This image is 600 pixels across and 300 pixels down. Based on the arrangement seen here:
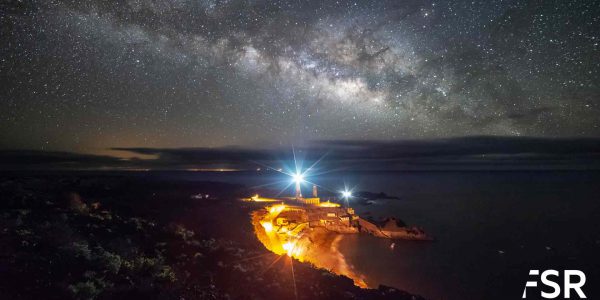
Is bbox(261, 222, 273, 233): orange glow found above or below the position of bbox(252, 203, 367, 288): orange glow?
above

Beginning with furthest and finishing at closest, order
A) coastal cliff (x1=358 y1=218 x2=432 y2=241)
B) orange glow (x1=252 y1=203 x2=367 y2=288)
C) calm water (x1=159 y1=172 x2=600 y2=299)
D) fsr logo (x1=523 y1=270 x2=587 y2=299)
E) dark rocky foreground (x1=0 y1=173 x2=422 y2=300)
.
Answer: coastal cliff (x1=358 y1=218 x2=432 y2=241)
calm water (x1=159 y1=172 x2=600 y2=299)
orange glow (x1=252 y1=203 x2=367 y2=288)
fsr logo (x1=523 y1=270 x2=587 y2=299)
dark rocky foreground (x1=0 y1=173 x2=422 y2=300)

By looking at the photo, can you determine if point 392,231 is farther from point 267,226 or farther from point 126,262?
point 126,262

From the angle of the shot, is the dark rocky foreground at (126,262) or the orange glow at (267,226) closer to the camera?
the dark rocky foreground at (126,262)

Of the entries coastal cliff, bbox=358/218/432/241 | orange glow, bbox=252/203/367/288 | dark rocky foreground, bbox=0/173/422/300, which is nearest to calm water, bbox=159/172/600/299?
coastal cliff, bbox=358/218/432/241

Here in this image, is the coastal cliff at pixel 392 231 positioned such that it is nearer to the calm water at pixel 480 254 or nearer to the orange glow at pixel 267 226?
the calm water at pixel 480 254

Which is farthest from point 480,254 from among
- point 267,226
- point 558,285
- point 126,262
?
point 126,262

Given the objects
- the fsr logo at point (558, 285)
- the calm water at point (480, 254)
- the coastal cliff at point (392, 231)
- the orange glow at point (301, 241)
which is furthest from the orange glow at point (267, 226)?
the fsr logo at point (558, 285)

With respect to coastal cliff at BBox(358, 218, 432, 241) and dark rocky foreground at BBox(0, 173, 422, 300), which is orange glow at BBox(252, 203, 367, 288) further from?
dark rocky foreground at BBox(0, 173, 422, 300)

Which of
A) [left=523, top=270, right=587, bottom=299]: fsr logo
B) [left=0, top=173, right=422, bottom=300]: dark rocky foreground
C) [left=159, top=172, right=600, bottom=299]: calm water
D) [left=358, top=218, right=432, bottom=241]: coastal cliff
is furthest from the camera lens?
[left=358, top=218, right=432, bottom=241]: coastal cliff
